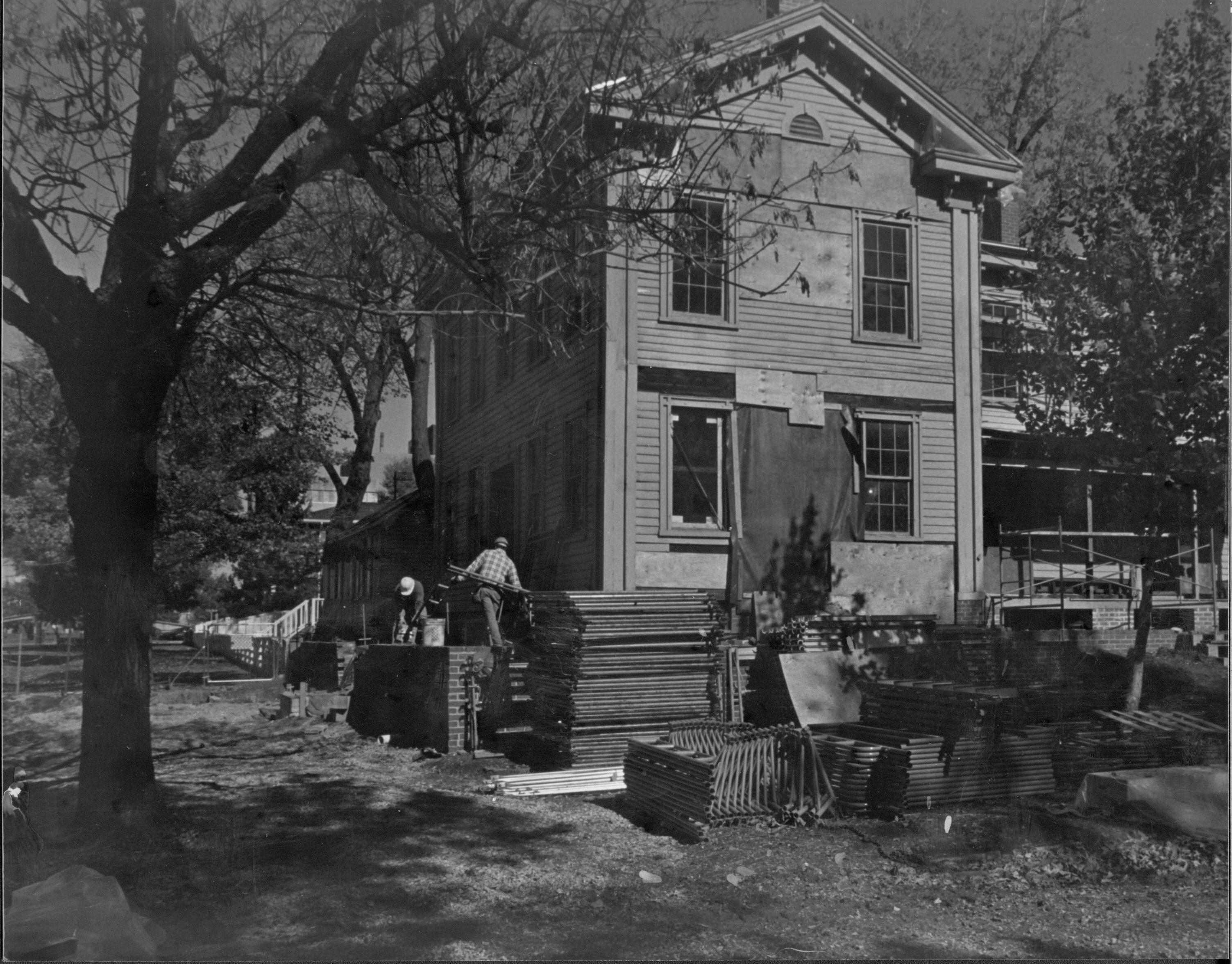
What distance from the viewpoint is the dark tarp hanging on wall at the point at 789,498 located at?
35.2ft

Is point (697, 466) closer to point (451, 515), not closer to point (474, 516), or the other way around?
point (474, 516)

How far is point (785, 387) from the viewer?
438 inches

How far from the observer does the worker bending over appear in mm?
10703

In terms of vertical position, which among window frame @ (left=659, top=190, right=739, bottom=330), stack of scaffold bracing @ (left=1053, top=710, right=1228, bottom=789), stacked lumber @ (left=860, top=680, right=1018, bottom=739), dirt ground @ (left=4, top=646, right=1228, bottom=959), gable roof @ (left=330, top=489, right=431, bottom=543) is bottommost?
dirt ground @ (left=4, top=646, right=1228, bottom=959)

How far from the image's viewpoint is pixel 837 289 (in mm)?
10453

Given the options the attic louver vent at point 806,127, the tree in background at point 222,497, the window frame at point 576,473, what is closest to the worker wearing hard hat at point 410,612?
the window frame at point 576,473

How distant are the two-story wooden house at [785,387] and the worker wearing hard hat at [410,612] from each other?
1.94 ft

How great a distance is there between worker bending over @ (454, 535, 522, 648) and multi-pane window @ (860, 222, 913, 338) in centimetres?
409

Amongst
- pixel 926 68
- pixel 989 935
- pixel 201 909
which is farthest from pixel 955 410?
pixel 201 909

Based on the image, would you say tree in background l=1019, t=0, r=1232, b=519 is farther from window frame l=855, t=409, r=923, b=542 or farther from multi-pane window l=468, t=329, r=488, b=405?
multi-pane window l=468, t=329, r=488, b=405

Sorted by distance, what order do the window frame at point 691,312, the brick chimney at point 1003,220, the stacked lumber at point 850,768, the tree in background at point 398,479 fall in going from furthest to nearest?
the window frame at point 691,312, the brick chimney at point 1003,220, the stacked lumber at point 850,768, the tree in background at point 398,479

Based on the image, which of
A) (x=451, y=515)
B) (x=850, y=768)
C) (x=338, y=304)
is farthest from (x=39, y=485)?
(x=850, y=768)

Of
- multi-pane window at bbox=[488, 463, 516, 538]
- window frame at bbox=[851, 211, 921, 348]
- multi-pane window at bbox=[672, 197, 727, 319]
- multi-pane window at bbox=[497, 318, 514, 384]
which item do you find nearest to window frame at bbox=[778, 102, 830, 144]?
window frame at bbox=[851, 211, 921, 348]

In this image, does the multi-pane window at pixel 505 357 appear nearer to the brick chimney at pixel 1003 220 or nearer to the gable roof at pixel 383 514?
the gable roof at pixel 383 514
